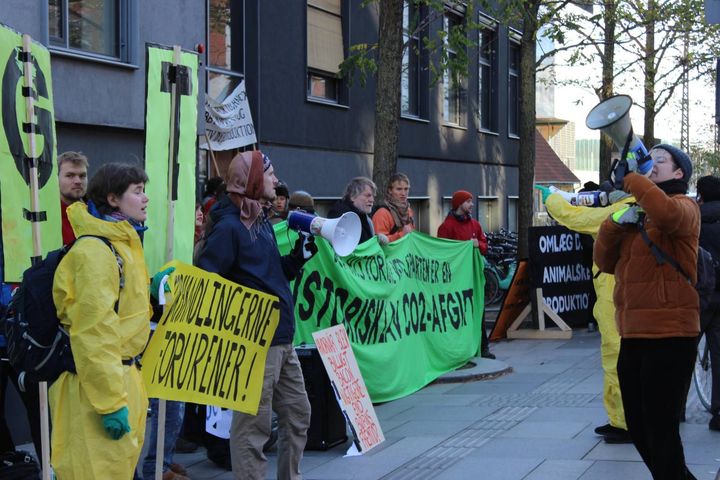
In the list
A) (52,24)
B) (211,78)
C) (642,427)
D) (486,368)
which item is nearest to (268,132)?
(211,78)

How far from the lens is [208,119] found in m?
14.1

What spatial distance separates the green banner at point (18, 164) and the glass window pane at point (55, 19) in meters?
5.85

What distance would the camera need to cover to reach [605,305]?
7.94 m

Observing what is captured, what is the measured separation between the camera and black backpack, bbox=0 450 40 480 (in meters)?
6.20

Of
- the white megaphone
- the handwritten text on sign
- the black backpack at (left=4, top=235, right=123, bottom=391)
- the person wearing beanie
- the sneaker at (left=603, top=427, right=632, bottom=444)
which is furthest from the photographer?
the person wearing beanie

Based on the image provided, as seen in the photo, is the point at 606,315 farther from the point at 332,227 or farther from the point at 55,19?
the point at 55,19

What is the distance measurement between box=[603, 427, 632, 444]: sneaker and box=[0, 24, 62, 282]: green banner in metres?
4.06

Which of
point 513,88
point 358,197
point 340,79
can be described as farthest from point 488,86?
point 358,197

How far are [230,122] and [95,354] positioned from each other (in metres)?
10.2

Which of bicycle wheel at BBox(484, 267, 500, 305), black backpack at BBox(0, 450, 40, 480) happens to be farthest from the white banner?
black backpack at BBox(0, 450, 40, 480)

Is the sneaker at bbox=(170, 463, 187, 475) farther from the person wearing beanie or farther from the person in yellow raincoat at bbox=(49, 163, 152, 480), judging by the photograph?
the person wearing beanie

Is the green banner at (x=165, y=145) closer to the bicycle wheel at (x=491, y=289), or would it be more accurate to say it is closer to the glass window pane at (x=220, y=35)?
the glass window pane at (x=220, y=35)

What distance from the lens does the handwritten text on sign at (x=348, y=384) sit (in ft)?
24.9

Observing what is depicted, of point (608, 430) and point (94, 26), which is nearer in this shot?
point (608, 430)
